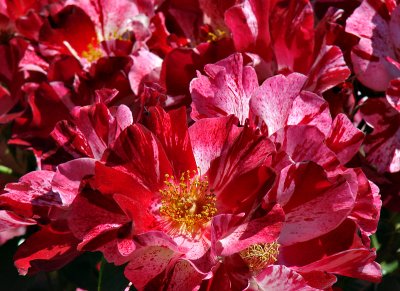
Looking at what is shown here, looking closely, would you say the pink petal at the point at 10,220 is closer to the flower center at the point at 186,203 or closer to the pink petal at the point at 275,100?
the flower center at the point at 186,203

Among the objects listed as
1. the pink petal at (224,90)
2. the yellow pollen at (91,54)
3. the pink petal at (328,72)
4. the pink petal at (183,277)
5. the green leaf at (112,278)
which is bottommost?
the green leaf at (112,278)

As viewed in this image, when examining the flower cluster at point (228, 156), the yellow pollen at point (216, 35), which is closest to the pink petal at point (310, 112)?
the flower cluster at point (228, 156)

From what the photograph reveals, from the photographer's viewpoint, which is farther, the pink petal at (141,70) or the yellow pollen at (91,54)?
the yellow pollen at (91,54)

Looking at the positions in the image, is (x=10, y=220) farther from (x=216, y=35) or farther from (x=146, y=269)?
(x=216, y=35)

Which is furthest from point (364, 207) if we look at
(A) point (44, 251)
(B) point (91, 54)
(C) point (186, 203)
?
(B) point (91, 54)

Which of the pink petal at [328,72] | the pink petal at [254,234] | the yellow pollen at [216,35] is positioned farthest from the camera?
the yellow pollen at [216,35]

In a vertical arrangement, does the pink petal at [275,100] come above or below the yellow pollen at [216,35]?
above

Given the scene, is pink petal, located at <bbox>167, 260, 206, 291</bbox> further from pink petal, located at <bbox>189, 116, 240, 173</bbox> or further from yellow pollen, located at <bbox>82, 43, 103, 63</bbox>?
yellow pollen, located at <bbox>82, 43, 103, 63</bbox>

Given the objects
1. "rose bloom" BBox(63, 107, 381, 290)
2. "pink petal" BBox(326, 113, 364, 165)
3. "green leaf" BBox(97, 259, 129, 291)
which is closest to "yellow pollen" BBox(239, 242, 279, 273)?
"rose bloom" BBox(63, 107, 381, 290)
